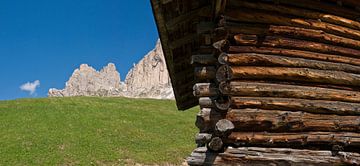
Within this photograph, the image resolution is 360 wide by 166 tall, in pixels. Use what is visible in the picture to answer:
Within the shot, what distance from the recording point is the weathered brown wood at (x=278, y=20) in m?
7.41

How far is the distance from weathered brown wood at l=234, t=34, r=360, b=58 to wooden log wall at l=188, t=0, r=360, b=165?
0.06ft

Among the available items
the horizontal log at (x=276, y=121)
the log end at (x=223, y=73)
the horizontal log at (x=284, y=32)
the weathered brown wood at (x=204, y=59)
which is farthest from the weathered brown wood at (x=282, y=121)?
the horizontal log at (x=284, y=32)

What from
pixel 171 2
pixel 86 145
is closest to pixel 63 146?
pixel 86 145

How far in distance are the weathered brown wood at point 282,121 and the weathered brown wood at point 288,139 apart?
0.34ft

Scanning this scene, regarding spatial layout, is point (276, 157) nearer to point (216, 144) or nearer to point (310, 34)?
point (216, 144)

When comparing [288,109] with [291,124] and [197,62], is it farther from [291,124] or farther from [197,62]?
[197,62]

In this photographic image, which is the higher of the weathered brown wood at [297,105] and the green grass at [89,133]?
the weathered brown wood at [297,105]

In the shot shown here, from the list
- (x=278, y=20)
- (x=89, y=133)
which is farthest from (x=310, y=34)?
(x=89, y=133)

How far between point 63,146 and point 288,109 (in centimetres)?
2218

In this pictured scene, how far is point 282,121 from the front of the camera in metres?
6.96

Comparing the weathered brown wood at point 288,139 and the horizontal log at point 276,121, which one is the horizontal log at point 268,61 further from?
the weathered brown wood at point 288,139

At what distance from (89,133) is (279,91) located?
83.5ft

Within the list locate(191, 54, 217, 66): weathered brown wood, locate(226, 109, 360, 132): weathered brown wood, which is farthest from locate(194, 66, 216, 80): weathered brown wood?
locate(226, 109, 360, 132): weathered brown wood

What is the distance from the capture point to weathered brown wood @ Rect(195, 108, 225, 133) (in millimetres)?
7035
